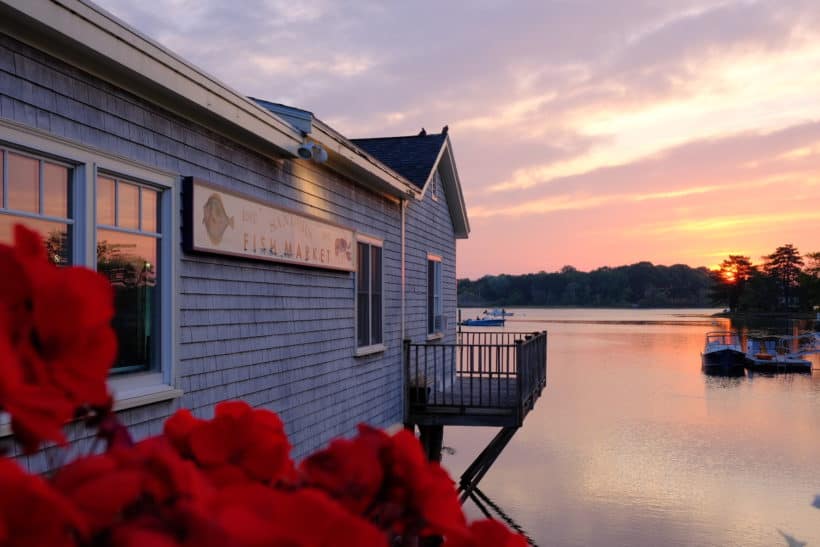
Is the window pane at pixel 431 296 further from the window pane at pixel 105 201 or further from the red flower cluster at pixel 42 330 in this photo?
the red flower cluster at pixel 42 330

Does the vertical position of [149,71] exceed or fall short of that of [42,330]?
it exceeds it

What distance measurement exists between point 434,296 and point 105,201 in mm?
10415

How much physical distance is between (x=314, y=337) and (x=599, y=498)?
12498 mm

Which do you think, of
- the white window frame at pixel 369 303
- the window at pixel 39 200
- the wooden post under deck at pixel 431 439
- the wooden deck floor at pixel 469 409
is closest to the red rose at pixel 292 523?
the window at pixel 39 200

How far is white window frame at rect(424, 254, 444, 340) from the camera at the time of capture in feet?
48.1

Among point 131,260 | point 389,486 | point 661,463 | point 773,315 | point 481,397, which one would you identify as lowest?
point 661,463

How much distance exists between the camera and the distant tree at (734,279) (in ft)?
410

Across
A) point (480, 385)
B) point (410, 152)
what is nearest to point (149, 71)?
point (480, 385)

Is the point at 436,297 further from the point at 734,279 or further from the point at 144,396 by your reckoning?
the point at 734,279

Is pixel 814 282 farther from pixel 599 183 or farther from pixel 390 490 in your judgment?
pixel 390 490

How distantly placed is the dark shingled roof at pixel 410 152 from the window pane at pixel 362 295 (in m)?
3.27

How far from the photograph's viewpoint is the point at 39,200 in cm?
461

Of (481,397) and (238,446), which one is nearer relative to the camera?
(238,446)

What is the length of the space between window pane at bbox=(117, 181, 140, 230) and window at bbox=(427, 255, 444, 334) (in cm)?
923
